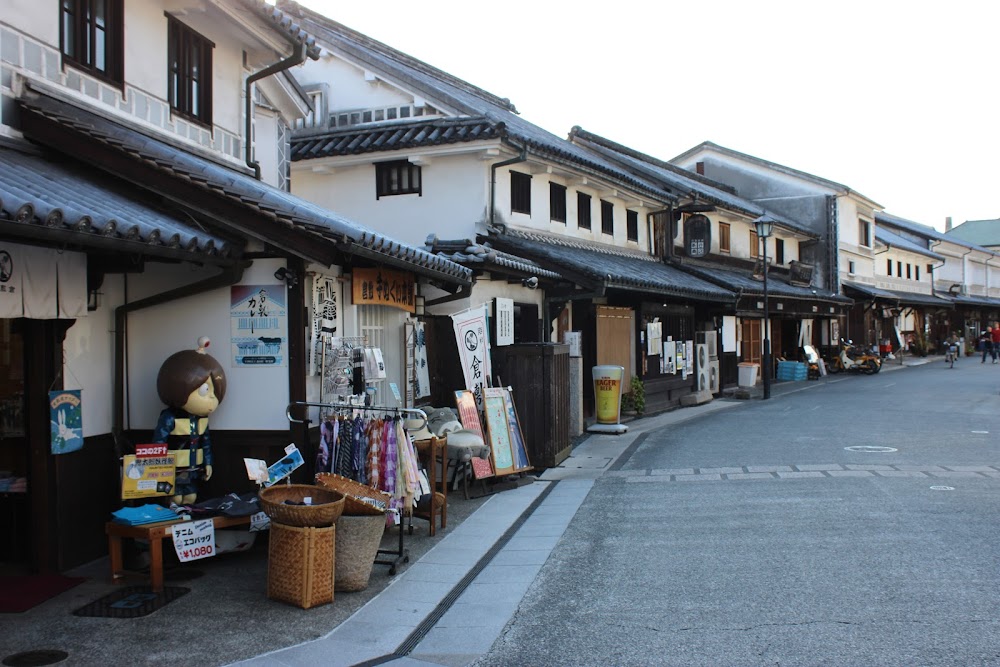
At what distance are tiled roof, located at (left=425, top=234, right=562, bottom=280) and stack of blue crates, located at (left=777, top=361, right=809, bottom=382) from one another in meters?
21.5

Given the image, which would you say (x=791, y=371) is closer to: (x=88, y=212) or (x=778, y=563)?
(x=778, y=563)

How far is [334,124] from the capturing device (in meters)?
18.3

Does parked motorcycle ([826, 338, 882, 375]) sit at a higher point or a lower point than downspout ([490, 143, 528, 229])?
lower

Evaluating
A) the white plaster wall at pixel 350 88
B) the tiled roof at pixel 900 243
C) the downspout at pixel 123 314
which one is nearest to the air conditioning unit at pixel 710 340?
the white plaster wall at pixel 350 88

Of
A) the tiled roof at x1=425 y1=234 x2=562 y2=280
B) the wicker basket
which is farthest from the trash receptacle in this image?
the wicker basket

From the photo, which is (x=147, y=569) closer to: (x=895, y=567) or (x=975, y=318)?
(x=895, y=567)

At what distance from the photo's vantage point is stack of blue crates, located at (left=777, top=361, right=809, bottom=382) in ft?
107

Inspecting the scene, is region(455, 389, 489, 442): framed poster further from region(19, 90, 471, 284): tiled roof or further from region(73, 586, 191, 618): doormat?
region(73, 586, 191, 618): doormat

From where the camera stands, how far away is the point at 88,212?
583 cm

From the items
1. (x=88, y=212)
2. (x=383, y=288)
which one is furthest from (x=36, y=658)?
(x=383, y=288)

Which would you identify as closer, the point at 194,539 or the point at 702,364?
the point at 194,539

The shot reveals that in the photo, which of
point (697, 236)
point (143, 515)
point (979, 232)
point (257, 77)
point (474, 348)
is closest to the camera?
point (143, 515)

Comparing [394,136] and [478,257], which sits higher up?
[394,136]

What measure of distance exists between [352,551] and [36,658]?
232 centimetres
